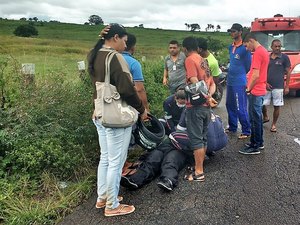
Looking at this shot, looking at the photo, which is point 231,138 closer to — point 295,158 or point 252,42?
point 295,158

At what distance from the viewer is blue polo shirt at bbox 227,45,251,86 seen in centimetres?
627

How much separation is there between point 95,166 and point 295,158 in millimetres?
2853

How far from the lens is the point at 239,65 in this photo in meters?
6.32

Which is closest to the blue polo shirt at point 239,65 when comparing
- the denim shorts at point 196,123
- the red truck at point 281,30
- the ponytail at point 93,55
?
the denim shorts at point 196,123

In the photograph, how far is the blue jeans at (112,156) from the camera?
373 cm

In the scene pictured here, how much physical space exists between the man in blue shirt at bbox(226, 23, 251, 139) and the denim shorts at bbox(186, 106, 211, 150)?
1842 mm

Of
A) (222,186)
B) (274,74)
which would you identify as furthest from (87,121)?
(274,74)

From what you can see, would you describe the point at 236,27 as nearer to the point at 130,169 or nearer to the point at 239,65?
the point at 239,65

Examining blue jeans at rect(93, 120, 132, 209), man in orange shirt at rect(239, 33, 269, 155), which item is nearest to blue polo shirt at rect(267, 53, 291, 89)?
man in orange shirt at rect(239, 33, 269, 155)

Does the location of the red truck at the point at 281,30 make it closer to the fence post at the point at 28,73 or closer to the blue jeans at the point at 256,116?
the blue jeans at the point at 256,116

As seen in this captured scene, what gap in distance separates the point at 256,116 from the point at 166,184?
2.03m

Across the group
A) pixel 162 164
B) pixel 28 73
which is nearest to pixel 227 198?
pixel 162 164

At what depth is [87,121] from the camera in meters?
5.32

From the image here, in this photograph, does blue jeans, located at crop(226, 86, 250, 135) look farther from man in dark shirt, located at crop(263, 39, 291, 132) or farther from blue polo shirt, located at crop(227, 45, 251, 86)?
man in dark shirt, located at crop(263, 39, 291, 132)
